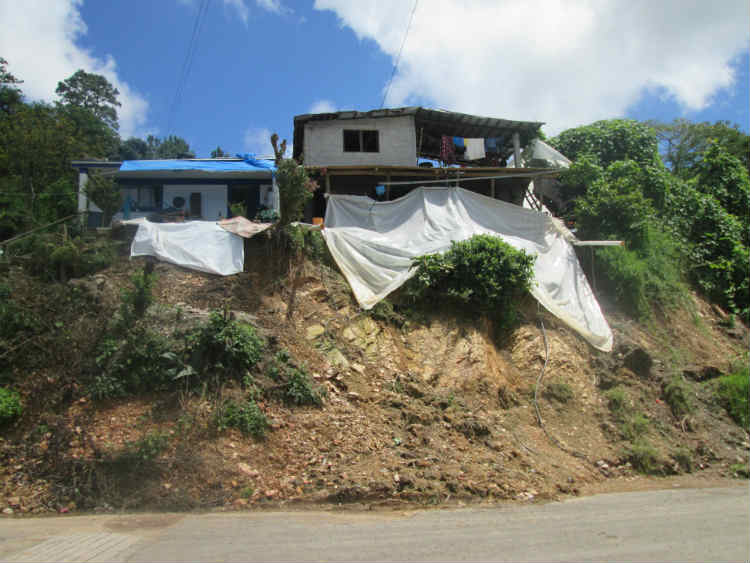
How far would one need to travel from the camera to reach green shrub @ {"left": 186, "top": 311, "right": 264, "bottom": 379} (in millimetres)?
7777

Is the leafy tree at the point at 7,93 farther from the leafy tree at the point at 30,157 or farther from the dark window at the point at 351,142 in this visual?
the dark window at the point at 351,142

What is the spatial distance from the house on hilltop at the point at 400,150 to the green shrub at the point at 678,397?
23.1 feet

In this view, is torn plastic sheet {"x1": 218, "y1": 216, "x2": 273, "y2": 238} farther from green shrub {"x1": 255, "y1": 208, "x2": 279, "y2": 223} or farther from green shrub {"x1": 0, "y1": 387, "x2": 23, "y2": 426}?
green shrub {"x1": 0, "y1": 387, "x2": 23, "y2": 426}

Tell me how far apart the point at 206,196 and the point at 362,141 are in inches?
220

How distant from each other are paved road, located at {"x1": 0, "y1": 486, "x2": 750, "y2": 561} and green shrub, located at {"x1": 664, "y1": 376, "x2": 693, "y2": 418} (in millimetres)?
3589

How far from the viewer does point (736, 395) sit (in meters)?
10.9

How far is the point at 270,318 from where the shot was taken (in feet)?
31.2

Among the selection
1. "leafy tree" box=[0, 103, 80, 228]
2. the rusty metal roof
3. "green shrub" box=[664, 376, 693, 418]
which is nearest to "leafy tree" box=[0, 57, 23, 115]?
"leafy tree" box=[0, 103, 80, 228]

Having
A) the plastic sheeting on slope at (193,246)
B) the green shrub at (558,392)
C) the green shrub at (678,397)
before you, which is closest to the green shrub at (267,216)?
the plastic sheeting on slope at (193,246)

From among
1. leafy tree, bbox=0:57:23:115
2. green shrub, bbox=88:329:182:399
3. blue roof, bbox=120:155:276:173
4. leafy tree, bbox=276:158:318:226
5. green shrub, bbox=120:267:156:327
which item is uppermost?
leafy tree, bbox=0:57:23:115

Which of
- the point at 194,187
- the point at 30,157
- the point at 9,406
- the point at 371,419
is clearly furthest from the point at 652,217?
the point at 30,157

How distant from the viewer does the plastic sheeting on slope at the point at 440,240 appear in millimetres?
11102

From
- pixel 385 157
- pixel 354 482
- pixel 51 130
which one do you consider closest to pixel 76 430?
pixel 354 482

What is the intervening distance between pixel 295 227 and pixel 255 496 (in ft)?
20.4
